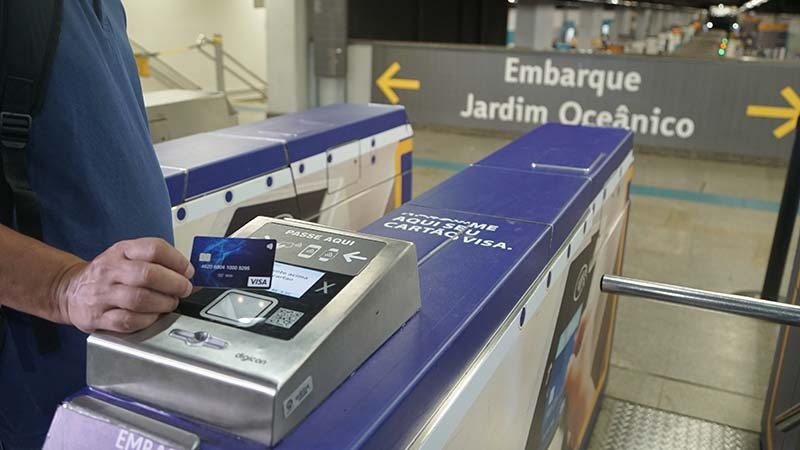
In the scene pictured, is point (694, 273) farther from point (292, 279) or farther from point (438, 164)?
point (292, 279)

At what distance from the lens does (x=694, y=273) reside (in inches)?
147

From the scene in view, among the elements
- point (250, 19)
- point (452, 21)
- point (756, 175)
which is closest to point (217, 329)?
point (756, 175)

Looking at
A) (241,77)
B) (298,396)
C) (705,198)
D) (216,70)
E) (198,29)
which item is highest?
(198,29)

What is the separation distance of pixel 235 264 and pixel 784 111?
21.5ft

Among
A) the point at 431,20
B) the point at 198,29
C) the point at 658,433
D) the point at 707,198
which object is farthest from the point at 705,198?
the point at 198,29

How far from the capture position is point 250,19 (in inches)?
473

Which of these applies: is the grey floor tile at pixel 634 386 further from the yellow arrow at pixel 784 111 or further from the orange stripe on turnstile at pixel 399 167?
the yellow arrow at pixel 784 111

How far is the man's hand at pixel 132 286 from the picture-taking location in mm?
703

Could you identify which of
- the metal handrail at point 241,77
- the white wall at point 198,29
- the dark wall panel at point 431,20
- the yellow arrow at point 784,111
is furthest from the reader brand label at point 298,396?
the metal handrail at point 241,77

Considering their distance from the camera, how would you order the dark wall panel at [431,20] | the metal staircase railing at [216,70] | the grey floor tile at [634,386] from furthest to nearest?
1. the metal staircase railing at [216,70]
2. the dark wall panel at [431,20]
3. the grey floor tile at [634,386]

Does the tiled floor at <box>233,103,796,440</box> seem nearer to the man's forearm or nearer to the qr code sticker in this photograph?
the qr code sticker

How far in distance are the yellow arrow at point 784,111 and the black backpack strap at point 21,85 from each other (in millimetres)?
6469

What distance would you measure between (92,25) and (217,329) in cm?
56

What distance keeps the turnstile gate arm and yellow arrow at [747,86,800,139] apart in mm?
5343
